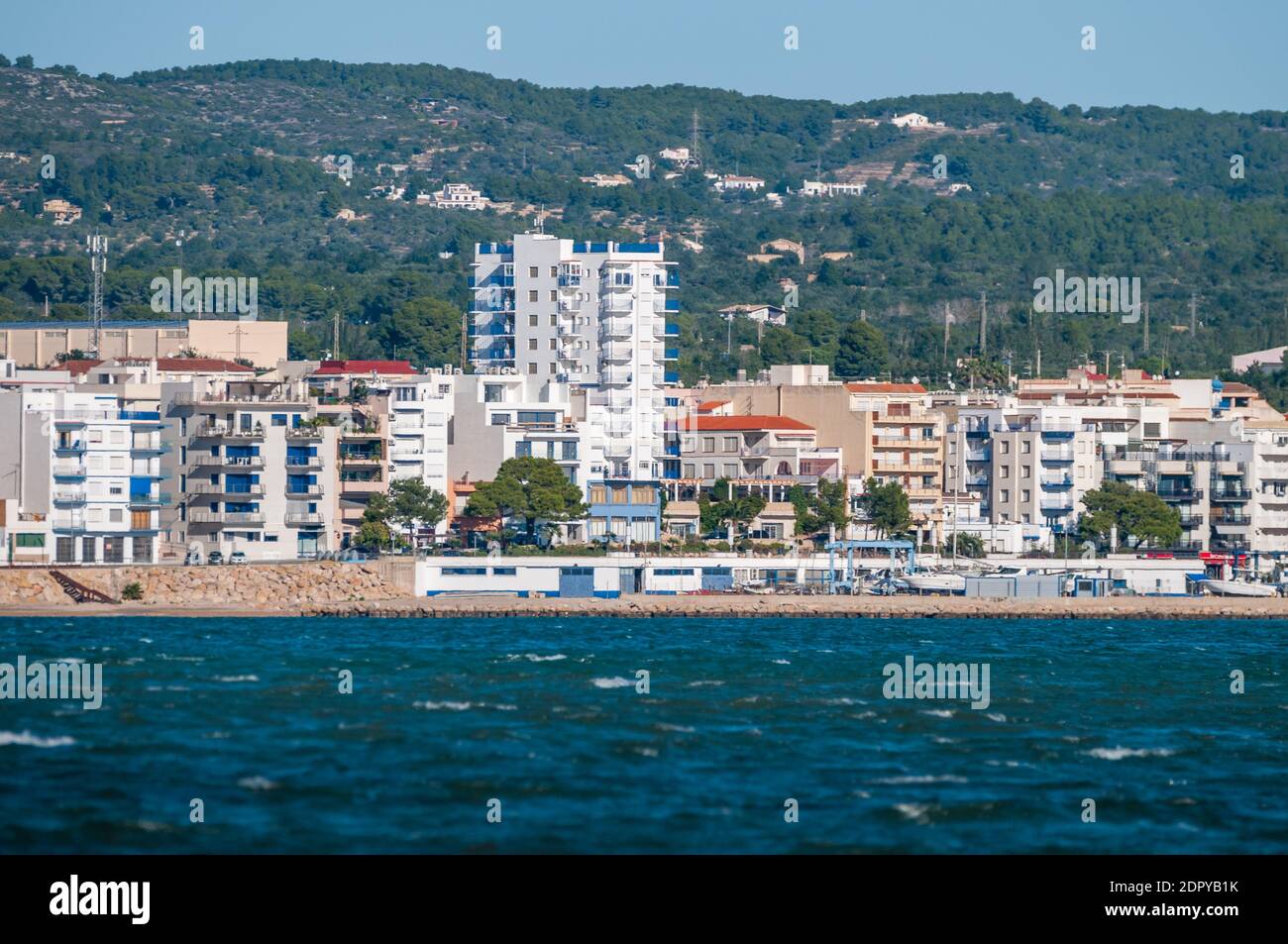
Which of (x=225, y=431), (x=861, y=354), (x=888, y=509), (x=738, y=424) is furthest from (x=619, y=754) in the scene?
(x=861, y=354)

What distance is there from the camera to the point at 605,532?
11056cm

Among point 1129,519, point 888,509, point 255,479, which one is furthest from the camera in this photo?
point 1129,519

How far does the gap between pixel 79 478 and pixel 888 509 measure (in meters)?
35.9

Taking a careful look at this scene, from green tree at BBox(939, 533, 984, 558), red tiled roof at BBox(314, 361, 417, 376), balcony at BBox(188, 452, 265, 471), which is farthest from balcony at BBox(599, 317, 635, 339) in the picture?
balcony at BBox(188, 452, 265, 471)

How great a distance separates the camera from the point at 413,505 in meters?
104

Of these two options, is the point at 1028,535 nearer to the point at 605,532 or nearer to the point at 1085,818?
the point at 605,532

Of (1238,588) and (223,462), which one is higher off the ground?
(223,462)

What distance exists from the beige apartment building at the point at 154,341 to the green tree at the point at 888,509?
43.6 meters

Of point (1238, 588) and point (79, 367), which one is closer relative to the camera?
point (1238, 588)

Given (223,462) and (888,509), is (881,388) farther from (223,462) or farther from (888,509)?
(223,462)

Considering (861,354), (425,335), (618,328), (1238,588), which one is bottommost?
(1238,588)

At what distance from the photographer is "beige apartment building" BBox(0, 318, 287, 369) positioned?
13938cm
